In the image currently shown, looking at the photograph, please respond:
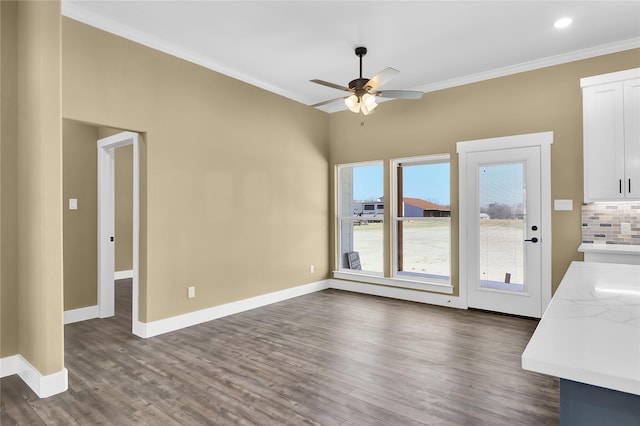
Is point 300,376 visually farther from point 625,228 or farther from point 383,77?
point 625,228

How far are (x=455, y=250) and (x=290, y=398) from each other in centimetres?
321

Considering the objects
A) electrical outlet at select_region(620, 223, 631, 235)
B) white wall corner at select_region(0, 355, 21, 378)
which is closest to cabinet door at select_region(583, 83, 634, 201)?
electrical outlet at select_region(620, 223, 631, 235)

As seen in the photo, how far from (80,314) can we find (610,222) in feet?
19.9

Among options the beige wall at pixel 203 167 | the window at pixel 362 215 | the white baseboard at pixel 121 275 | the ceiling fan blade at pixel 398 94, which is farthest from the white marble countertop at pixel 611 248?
the white baseboard at pixel 121 275

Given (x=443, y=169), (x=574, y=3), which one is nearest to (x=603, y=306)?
(x=574, y=3)

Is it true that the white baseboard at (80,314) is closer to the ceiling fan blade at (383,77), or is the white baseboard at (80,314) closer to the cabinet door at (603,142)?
the ceiling fan blade at (383,77)

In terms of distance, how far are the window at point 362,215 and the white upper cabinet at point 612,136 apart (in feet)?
8.78

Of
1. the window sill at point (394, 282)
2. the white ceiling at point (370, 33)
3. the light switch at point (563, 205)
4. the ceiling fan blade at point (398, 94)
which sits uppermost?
the white ceiling at point (370, 33)

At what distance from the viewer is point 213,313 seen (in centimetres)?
431

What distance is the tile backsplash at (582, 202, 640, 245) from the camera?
3.71m

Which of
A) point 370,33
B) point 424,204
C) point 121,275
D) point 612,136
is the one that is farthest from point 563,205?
point 121,275

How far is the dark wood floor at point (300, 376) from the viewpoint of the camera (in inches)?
89.9

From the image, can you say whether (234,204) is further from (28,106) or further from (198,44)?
(28,106)

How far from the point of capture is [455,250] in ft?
15.9
